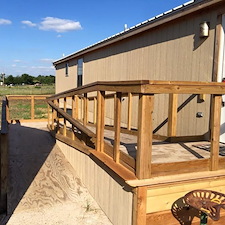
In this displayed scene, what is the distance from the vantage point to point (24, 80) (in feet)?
271

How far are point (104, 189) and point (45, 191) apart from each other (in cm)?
110

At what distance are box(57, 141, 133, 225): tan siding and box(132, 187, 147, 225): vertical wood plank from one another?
124 mm

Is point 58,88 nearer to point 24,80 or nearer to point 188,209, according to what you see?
point 188,209

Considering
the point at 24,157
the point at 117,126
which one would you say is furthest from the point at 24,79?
the point at 117,126

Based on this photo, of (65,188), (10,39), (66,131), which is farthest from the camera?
(10,39)

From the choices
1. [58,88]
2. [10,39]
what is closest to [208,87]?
[58,88]

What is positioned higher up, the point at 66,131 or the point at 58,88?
the point at 58,88

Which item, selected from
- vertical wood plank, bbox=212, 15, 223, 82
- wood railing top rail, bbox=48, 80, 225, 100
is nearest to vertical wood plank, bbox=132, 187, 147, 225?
wood railing top rail, bbox=48, 80, 225, 100

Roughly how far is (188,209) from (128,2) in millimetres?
18313

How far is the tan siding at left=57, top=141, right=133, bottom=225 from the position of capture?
10.5ft

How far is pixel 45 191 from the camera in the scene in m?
4.41

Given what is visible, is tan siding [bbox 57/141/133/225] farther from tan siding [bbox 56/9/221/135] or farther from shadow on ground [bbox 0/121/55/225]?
tan siding [bbox 56/9/221/135]

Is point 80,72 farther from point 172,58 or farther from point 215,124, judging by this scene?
point 215,124

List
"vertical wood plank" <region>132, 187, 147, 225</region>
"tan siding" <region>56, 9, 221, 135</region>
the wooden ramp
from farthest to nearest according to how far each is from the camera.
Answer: "tan siding" <region>56, 9, 221, 135</region> < the wooden ramp < "vertical wood plank" <region>132, 187, 147, 225</region>
